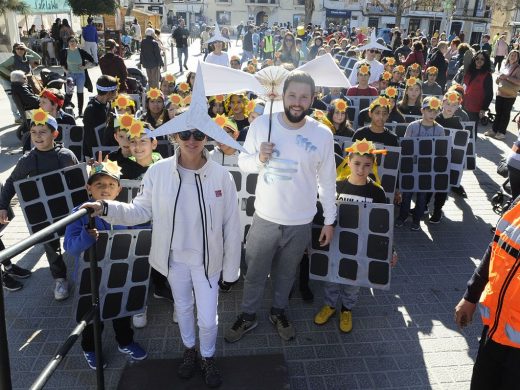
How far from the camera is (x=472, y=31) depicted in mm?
58000

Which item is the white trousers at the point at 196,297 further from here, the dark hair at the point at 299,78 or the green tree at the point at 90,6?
the green tree at the point at 90,6

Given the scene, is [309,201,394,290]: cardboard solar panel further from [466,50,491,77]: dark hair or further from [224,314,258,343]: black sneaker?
[466,50,491,77]: dark hair

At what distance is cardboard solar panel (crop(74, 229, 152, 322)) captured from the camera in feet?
10.4

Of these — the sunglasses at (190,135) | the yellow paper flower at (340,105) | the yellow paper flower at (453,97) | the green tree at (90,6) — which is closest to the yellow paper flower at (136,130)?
the sunglasses at (190,135)

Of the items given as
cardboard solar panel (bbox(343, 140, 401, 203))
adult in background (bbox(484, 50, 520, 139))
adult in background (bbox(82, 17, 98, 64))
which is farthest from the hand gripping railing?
adult in background (bbox(82, 17, 98, 64))

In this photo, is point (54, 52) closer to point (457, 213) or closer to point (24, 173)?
point (24, 173)

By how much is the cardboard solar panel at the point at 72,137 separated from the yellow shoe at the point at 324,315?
4046 mm

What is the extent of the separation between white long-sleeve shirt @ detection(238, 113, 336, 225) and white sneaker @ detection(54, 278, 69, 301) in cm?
221

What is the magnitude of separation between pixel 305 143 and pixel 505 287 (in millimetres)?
1556

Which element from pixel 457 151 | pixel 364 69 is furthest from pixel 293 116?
pixel 364 69

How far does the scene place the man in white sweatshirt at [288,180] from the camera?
3.05 metres

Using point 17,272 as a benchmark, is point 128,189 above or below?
above

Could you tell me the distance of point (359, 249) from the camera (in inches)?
147

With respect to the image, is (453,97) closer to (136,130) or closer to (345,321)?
(345,321)
